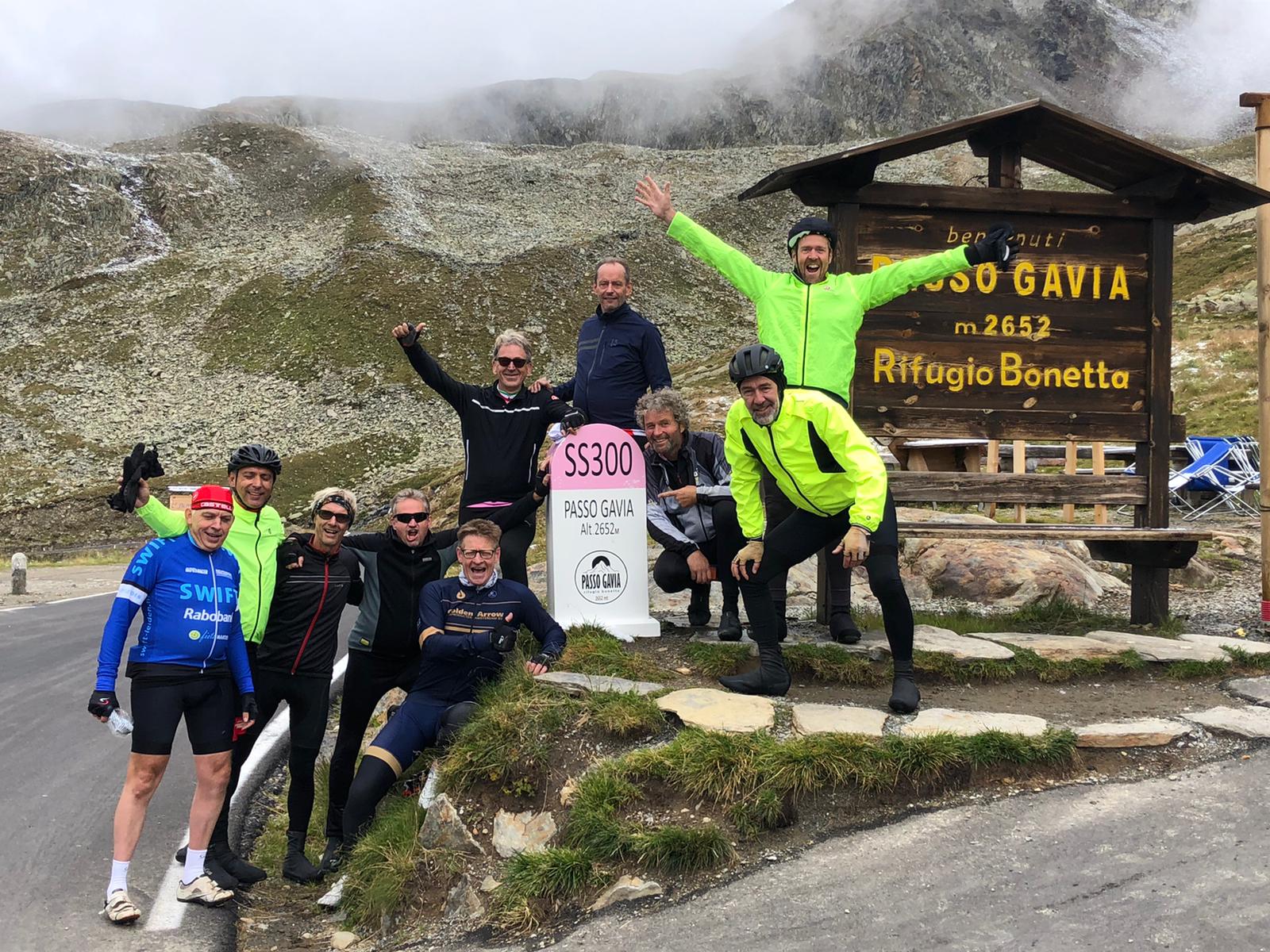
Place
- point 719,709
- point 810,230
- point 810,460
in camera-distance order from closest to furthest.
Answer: point 719,709
point 810,460
point 810,230

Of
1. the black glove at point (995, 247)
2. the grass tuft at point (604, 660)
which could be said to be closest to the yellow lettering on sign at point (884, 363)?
the black glove at point (995, 247)

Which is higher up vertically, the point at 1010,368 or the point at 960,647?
the point at 1010,368

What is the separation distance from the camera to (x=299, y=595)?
615cm

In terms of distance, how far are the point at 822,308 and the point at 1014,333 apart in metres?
2.48

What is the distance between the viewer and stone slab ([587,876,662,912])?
4512mm

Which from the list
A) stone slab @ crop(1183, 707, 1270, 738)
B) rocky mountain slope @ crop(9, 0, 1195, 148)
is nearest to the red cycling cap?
stone slab @ crop(1183, 707, 1270, 738)

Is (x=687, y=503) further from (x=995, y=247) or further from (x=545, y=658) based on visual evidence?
(x=995, y=247)

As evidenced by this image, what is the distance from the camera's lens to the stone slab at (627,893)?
4512 millimetres

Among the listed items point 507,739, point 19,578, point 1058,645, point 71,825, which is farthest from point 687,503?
point 19,578

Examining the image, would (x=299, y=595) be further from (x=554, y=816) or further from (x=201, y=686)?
(x=554, y=816)

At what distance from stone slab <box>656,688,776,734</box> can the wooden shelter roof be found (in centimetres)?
399

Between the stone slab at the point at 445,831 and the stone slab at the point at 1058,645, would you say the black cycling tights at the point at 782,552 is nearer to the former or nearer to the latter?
the stone slab at the point at 1058,645

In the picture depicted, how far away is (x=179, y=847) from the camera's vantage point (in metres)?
6.41

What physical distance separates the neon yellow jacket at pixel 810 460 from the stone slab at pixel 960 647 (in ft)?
4.67
